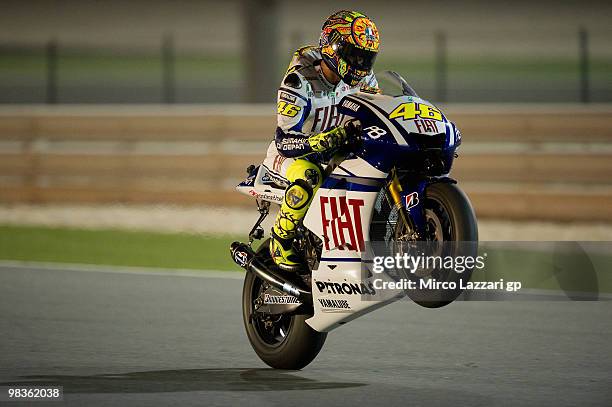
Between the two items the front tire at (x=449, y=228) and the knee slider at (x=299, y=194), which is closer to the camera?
the front tire at (x=449, y=228)

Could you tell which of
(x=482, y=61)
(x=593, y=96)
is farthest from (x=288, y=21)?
(x=593, y=96)

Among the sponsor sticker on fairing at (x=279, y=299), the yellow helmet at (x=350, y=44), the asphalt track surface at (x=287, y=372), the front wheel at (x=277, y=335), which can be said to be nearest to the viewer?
the asphalt track surface at (x=287, y=372)

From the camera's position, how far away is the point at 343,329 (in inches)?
388

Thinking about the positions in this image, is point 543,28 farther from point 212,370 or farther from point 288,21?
point 212,370

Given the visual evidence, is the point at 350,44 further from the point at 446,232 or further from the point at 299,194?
the point at 446,232

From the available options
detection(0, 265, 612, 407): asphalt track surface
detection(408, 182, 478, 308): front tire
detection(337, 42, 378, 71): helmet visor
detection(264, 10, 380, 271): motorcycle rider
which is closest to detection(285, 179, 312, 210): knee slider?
detection(264, 10, 380, 271): motorcycle rider

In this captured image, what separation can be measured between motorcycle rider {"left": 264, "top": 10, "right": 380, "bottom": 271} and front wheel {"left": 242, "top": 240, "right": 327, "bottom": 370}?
0.37m

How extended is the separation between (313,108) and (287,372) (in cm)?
155

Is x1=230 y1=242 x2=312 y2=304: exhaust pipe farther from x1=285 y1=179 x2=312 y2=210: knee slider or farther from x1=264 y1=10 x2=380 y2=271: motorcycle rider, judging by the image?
x1=285 y1=179 x2=312 y2=210: knee slider

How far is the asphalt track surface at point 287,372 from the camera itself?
24.6 ft

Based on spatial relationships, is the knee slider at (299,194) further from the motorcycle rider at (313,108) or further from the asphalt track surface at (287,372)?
the asphalt track surface at (287,372)

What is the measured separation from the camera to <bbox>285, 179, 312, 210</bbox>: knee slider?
791 centimetres

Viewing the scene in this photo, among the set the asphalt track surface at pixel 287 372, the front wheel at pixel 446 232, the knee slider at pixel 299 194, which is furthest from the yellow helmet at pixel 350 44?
the asphalt track surface at pixel 287 372

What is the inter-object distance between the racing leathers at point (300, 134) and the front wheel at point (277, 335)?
372mm
